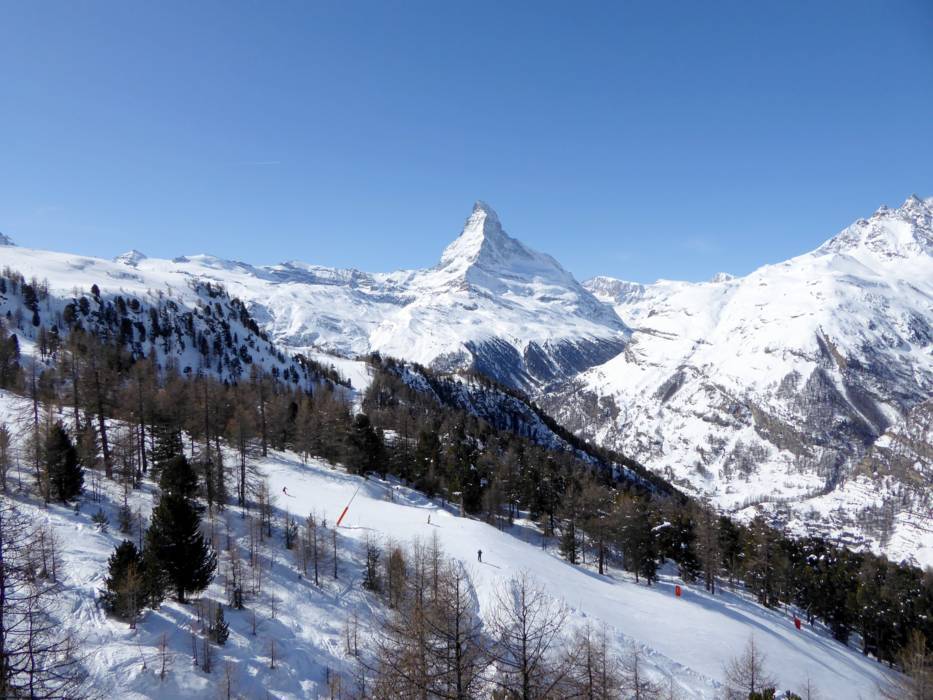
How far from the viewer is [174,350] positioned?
191000mm

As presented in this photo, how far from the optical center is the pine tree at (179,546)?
33.4 m

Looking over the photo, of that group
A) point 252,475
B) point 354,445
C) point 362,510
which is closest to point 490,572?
point 362,510

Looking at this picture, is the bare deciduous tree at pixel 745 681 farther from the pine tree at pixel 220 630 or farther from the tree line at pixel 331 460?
the pine tree at pixel 220 630

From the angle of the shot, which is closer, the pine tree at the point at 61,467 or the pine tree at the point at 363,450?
the pine tree at the point at 61,467

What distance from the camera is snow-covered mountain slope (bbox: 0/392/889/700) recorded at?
28234 millimetres

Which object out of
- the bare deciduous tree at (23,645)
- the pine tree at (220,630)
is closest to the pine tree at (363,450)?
the pine tree at (220,630)

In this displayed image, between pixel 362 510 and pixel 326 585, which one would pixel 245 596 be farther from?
pixel 362 510

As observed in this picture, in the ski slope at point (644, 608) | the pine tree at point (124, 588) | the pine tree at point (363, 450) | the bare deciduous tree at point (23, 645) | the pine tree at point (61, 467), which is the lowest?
the ski slope at point (644, 608)

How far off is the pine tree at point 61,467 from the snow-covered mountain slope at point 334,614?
1705 millimetres

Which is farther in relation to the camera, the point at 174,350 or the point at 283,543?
the point at 174,350

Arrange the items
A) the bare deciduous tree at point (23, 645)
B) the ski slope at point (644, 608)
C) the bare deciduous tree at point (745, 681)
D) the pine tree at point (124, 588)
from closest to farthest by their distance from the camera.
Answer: the bare deciduous tree at point (23, 645)
the pine tree at point (124, 588)
the bare deciduous tree at point (745, 681)
the ski slope at point (644, 608)

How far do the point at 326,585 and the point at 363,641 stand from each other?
29.0 feet

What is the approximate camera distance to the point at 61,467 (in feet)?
136

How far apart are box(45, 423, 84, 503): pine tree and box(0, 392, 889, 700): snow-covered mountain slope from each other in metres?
1.71
